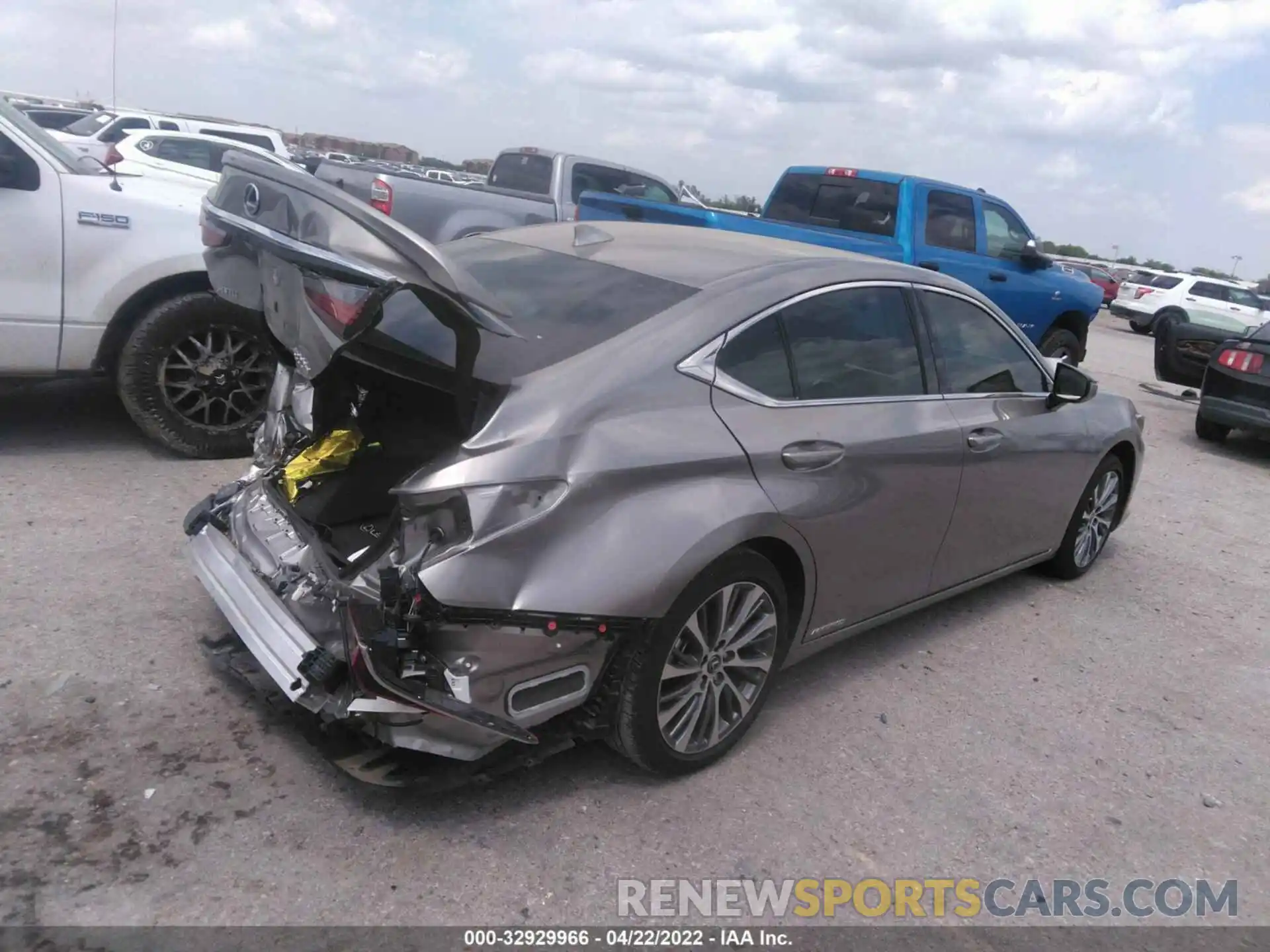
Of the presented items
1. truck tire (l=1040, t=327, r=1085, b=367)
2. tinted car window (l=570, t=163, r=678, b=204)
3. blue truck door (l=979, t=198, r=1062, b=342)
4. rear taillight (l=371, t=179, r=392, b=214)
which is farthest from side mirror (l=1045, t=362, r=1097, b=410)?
tinted car window (l=570, t=163, r=678, b=204)

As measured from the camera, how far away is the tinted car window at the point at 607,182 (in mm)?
11352

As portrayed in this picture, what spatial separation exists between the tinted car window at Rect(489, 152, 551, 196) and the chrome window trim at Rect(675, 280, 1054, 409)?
24.5 feet

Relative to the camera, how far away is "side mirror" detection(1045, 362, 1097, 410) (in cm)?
468

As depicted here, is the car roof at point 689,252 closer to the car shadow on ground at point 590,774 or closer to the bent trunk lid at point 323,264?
the bent trunk lid at point 323,264

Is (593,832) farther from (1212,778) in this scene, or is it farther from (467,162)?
(467,162)

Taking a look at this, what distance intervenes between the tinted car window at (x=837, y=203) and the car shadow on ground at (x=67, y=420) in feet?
20.6

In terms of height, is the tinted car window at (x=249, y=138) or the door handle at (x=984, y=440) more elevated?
the tinted car window at (x=249, y=138)

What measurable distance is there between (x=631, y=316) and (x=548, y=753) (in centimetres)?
137

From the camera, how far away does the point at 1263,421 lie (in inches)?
351

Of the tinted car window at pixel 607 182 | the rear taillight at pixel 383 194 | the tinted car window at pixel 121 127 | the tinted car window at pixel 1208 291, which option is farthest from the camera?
the tinted car window at pixel 1208 291

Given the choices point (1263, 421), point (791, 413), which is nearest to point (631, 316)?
point (791, 413)

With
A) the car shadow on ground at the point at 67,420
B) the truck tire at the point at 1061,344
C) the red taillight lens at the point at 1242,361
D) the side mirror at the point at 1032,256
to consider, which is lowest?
the car shadow on ground at the point at 67,420

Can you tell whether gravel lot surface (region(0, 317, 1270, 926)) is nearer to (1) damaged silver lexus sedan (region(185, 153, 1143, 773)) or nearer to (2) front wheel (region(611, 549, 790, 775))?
(2) front wheel (region(611, 549, 790, 775))

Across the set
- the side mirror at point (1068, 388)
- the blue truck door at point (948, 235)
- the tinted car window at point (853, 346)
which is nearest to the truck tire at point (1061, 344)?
the blue truck door at point (948, 235)
